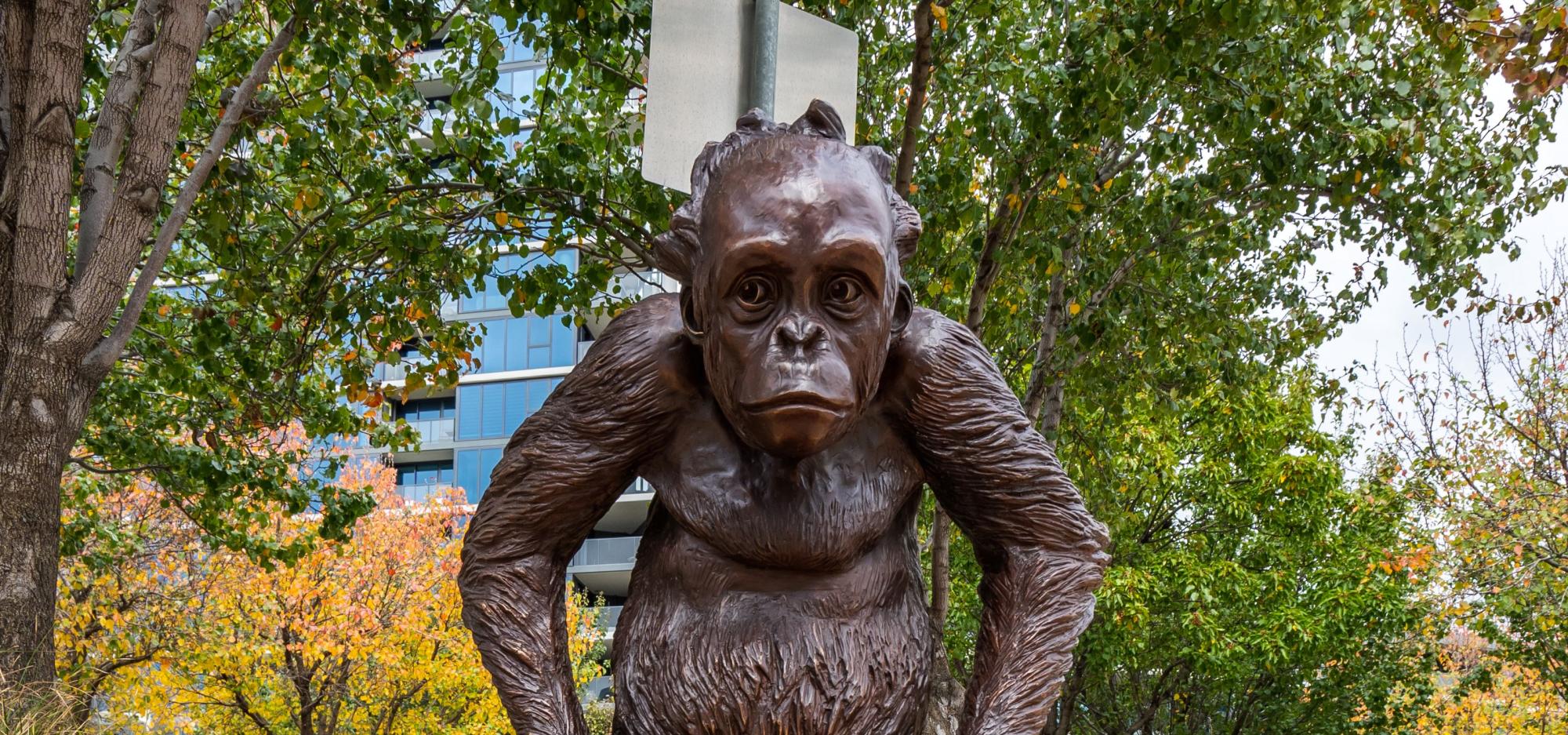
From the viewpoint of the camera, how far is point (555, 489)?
2.48m

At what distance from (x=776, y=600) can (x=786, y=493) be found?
0.18m

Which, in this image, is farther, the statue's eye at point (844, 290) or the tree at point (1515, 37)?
the tree at point (1515, 37)

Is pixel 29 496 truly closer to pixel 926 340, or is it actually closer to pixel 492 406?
pixel 926 340

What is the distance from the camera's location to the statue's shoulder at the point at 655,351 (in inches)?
95.7

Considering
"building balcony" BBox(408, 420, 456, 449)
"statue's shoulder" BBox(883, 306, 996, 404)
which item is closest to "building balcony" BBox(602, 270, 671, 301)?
"statue's shoulder" BBox(883, 306, 996, 404)

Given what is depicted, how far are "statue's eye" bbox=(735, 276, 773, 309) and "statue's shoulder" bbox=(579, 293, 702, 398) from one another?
26 centimetres

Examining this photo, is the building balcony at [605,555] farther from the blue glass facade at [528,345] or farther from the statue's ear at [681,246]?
the statue's ear at [681,246]

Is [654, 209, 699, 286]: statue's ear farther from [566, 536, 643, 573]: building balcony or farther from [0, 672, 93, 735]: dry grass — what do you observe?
[566, 536, 643, 573]: building balcony

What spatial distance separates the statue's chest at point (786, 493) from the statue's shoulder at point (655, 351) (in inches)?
3.2

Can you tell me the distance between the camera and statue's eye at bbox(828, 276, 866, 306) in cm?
215

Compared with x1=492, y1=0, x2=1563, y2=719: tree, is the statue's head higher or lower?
lower

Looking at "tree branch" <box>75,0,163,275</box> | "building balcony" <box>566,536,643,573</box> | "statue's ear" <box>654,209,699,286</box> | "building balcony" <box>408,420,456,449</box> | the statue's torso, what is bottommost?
the statue's torso

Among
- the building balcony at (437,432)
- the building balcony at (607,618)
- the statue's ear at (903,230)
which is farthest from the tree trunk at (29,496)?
the building balcony at (437,432)

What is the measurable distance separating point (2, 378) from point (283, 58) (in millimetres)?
2708
